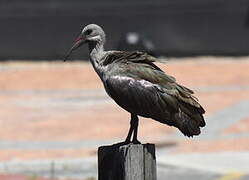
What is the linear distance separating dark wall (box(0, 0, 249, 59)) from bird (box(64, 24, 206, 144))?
28.5m

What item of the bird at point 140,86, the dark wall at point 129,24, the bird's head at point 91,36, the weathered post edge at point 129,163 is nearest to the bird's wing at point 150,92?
the bird at point 140,86

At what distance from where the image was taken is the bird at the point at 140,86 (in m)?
5.25

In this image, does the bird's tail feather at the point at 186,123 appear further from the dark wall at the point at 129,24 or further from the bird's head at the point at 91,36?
the dark wall at the point at 129,24

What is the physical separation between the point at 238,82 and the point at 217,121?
766cm

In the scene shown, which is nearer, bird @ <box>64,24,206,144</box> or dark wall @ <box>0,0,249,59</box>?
bird @ <box>64,24,206,144</box>

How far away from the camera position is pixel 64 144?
51.9 feet

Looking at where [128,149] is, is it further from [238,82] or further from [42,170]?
[238,82]

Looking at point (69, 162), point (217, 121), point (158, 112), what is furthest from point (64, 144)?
point (158, 112)

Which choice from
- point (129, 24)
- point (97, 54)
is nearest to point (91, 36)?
point (97, 54)

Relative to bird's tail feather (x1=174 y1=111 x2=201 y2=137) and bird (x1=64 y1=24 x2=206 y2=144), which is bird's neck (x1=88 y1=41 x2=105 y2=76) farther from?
bird's tail feather (x1=174 y1=111 x2=201 y2=137)

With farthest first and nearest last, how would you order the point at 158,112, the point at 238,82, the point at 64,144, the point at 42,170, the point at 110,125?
the point at 238,82, the point at 110,125, the point at 64,144, the point at 42,170, the point at 158,112

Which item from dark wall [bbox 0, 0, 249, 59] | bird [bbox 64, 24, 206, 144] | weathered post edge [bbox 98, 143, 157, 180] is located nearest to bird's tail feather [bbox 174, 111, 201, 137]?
bird [bbox 64, 24, 206, 144]

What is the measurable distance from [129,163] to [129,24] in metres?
29.5

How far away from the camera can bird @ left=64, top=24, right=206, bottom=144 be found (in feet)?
17.2
